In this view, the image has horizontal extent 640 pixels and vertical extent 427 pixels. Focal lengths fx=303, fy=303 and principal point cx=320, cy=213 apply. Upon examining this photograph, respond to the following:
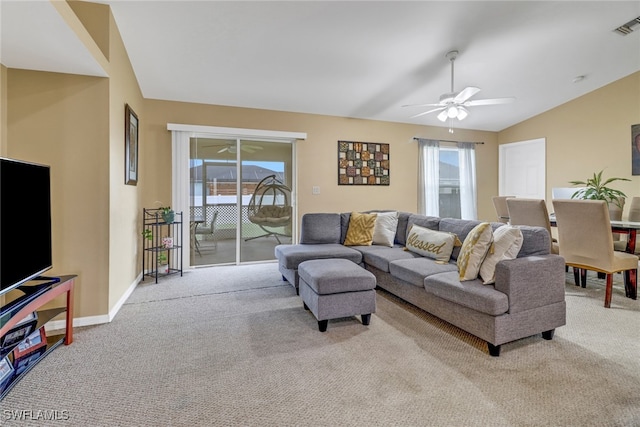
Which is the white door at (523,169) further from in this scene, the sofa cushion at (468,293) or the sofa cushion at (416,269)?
the sofa cushion at (468,293)

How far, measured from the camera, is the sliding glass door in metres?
4.66

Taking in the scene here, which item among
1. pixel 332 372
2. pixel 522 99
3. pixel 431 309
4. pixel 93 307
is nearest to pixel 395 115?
pixel 522 99

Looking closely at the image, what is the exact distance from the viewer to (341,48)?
3428mm

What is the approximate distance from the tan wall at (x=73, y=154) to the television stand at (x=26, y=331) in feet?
1.18

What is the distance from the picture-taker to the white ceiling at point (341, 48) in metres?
2.69

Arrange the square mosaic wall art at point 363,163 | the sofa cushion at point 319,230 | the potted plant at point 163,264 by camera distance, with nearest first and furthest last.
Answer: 1. the sofa cushion at point 319,230
2. the potted plant at point 163,264
3. the square mosaic wall art at point 363,163

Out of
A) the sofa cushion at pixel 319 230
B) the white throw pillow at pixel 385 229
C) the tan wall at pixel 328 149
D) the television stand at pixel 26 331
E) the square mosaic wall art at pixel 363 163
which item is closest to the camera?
the television stand at pixel 26 331

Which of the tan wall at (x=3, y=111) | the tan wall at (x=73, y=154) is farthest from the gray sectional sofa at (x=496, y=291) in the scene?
the tan wall at (x=3, y=111)

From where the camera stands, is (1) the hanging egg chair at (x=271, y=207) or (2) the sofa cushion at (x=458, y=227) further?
(1) the hanging egg chair at (x=271, y=207)

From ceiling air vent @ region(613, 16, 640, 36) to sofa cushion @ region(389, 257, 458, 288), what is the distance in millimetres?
3362

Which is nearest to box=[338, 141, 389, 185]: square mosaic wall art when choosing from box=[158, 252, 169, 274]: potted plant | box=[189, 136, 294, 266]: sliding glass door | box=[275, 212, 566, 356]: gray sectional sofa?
box=[189, 136, 294, 266]: sliding glass door

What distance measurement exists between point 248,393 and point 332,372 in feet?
1.69

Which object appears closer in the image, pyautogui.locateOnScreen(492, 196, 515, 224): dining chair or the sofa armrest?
the sofa armrest

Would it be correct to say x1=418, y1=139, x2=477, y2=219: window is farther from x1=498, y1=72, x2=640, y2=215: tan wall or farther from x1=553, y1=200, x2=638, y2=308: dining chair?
x1=553, y1=200, x2=638, y2=308: dining chair
